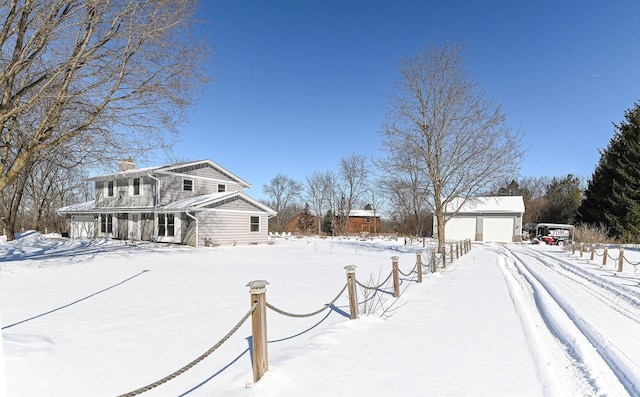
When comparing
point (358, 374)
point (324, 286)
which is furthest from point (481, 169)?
point (358, 374)

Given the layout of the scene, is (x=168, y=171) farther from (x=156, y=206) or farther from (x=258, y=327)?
(x=258, y=327)

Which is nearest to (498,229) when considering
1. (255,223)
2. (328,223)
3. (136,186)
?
(328,223)

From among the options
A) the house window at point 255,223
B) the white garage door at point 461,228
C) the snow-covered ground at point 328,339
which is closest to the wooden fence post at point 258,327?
the snow-covered ground at point 328,339

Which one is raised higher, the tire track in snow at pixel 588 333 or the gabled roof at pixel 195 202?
the gabled roof at pixel 195 202

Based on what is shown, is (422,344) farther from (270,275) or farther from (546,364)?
(270,275)

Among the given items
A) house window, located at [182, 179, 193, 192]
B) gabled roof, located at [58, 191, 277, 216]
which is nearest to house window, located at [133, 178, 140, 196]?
gabled roof, located at [58, 191, 277, 216]

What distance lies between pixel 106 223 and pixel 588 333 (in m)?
31.9

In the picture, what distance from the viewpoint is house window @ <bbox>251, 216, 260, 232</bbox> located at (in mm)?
27198

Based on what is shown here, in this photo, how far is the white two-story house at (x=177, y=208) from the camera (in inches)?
937

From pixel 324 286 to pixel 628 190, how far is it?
33.6m

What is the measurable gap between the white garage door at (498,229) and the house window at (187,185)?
32.0 m

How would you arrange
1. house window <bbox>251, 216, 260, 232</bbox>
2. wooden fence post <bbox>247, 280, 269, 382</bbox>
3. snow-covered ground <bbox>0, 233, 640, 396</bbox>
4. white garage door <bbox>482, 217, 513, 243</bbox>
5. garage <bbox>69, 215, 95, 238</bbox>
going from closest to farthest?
1. wooden fence post <bbox>247, 280, 269, 382</bbox>
2. snow-covered ground <bbox>0, 233, 640, 396</bbox>
3. house window <bbox>251, 216, 260, 232</bbox>
4. garage <bbox>69, 215, 95, 238</bbox>
5. white garage door <bbox>482, 217, 513, 243</bbox>

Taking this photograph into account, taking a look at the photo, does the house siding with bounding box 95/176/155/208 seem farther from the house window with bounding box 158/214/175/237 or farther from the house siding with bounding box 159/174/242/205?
the house window with bounding box 158/214/175/237

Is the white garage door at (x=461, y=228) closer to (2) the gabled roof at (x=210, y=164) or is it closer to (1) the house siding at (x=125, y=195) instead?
(2) the gabled roof at (x=210, y=164)
